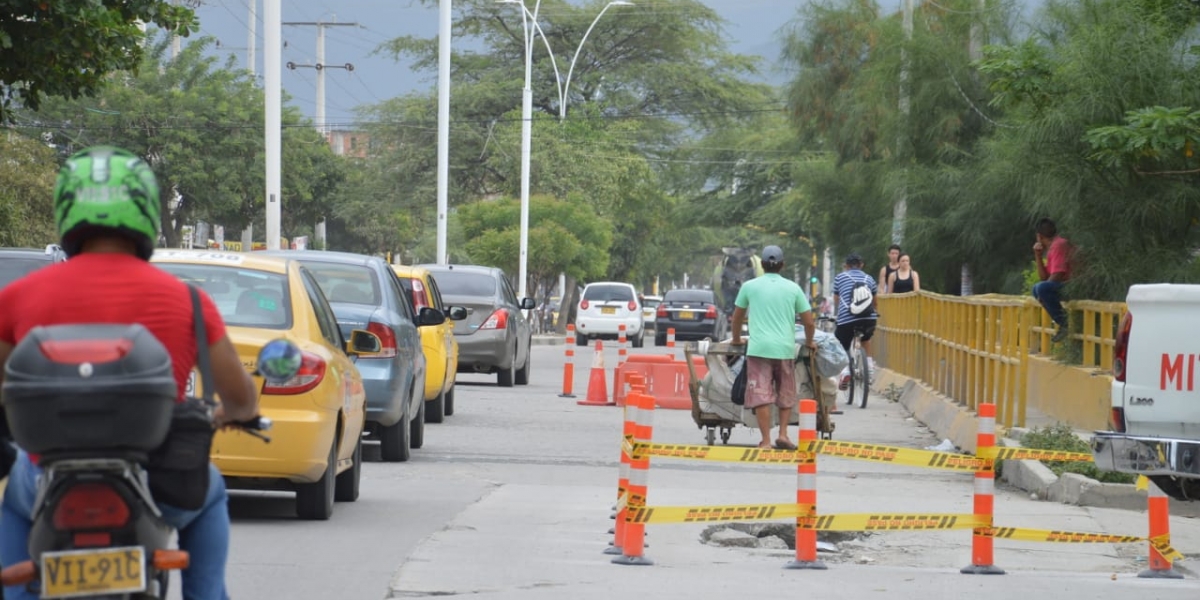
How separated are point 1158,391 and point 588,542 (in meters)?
3.17

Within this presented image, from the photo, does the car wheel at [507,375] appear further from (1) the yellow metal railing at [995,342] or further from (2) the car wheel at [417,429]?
(2) the car wheel at [417,429]

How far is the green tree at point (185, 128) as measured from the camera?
4875cm

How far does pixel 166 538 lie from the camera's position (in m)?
4.37

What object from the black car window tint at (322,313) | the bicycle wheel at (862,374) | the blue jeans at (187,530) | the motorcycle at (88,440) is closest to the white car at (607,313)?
the bicycle wheel at (862,374)

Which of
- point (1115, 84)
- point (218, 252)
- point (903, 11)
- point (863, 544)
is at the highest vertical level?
point (903, 11)

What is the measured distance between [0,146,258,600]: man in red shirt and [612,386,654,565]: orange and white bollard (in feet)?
15.0

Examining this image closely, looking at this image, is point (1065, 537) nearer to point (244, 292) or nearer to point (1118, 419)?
point (1118, 419)

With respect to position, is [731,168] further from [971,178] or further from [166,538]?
[166,538]

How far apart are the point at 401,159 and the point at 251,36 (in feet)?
23.9

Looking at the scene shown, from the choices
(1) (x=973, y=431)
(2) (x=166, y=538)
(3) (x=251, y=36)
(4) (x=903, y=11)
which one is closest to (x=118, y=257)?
(2) (x=166, y=538)

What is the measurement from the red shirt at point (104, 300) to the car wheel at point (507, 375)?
20.5 meters

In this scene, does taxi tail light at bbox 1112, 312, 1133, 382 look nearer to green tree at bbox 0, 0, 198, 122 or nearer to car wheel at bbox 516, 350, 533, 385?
green tree at bbox 0, 0, 198, 122

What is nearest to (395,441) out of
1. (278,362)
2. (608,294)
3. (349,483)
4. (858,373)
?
(349,483)

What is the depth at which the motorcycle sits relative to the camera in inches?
161
